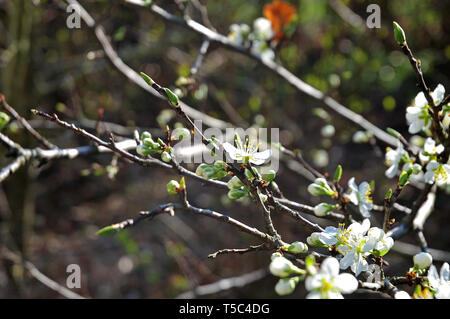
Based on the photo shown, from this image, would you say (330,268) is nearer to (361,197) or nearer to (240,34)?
(361,197)

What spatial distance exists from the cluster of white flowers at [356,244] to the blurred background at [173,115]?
70.7 inches

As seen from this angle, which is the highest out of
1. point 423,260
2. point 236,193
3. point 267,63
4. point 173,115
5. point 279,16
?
point 279,16

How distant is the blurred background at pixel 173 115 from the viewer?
329cm

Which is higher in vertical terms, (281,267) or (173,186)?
(173,186)

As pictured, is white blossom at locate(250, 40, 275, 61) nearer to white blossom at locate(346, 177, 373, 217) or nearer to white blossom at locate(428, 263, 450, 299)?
white blossom at locate(346, 177, 373, 217)

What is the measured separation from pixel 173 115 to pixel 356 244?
2.14 m

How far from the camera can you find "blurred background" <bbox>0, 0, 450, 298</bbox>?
3289 mm

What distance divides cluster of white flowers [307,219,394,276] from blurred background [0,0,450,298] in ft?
5.89

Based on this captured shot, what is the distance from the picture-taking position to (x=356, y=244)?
3.80 ft

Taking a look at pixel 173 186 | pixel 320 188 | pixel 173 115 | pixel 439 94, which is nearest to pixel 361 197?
pixel 320 188

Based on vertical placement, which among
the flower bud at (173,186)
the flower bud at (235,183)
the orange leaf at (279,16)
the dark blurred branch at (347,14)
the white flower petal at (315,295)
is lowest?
the white flower petal at (315,295)

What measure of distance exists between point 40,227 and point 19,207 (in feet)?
3.91

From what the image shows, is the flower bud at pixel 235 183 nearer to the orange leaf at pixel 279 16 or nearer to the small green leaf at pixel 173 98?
the small green leaf at pixel 173 98

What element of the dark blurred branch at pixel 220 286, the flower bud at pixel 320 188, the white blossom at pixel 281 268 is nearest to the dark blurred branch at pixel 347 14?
the dark blurred branch at pixel 220 286
